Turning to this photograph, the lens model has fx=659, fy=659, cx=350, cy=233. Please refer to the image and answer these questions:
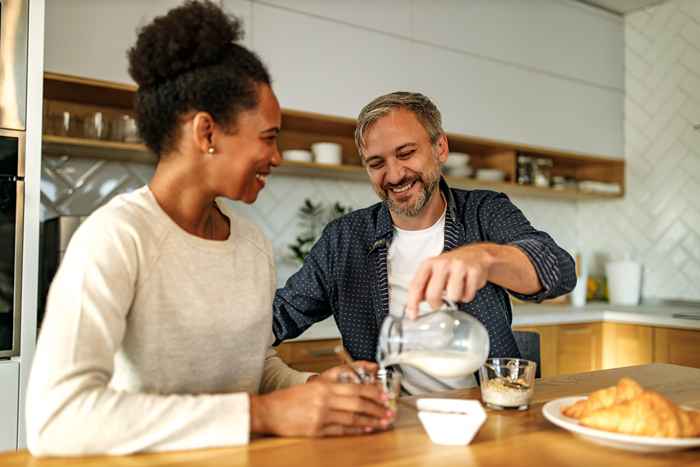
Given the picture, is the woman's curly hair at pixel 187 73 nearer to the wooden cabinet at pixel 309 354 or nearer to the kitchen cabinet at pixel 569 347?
the wooden cabinet at pixel 309 354

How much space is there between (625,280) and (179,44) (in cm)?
365

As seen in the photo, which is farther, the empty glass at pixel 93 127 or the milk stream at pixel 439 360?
the empty glass at pixel 93 127

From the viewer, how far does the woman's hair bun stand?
1135mm

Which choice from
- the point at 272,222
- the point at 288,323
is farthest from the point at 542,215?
the point at 288,323

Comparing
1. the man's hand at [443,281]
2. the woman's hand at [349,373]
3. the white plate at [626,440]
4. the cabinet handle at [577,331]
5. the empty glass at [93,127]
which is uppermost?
the empty glass at [93,127]

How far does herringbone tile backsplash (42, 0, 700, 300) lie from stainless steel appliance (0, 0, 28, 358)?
1.56m

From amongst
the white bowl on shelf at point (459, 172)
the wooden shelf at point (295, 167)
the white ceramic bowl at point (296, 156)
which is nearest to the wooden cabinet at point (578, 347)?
the wooden shelf at point (295, 167)

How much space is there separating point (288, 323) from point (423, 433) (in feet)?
2.95

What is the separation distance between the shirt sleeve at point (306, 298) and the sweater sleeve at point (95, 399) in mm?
927

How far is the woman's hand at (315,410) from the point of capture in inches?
40.9

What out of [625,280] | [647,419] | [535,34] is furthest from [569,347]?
[647,419]

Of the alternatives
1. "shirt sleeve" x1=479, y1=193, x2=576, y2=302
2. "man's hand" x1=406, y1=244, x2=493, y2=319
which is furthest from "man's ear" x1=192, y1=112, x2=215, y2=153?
"shirt sleeve" x1=479, y1=193, x2=576, y2=302

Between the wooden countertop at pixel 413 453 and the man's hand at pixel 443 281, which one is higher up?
the man's hand at pixel 443 281

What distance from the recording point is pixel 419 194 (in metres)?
1.92
